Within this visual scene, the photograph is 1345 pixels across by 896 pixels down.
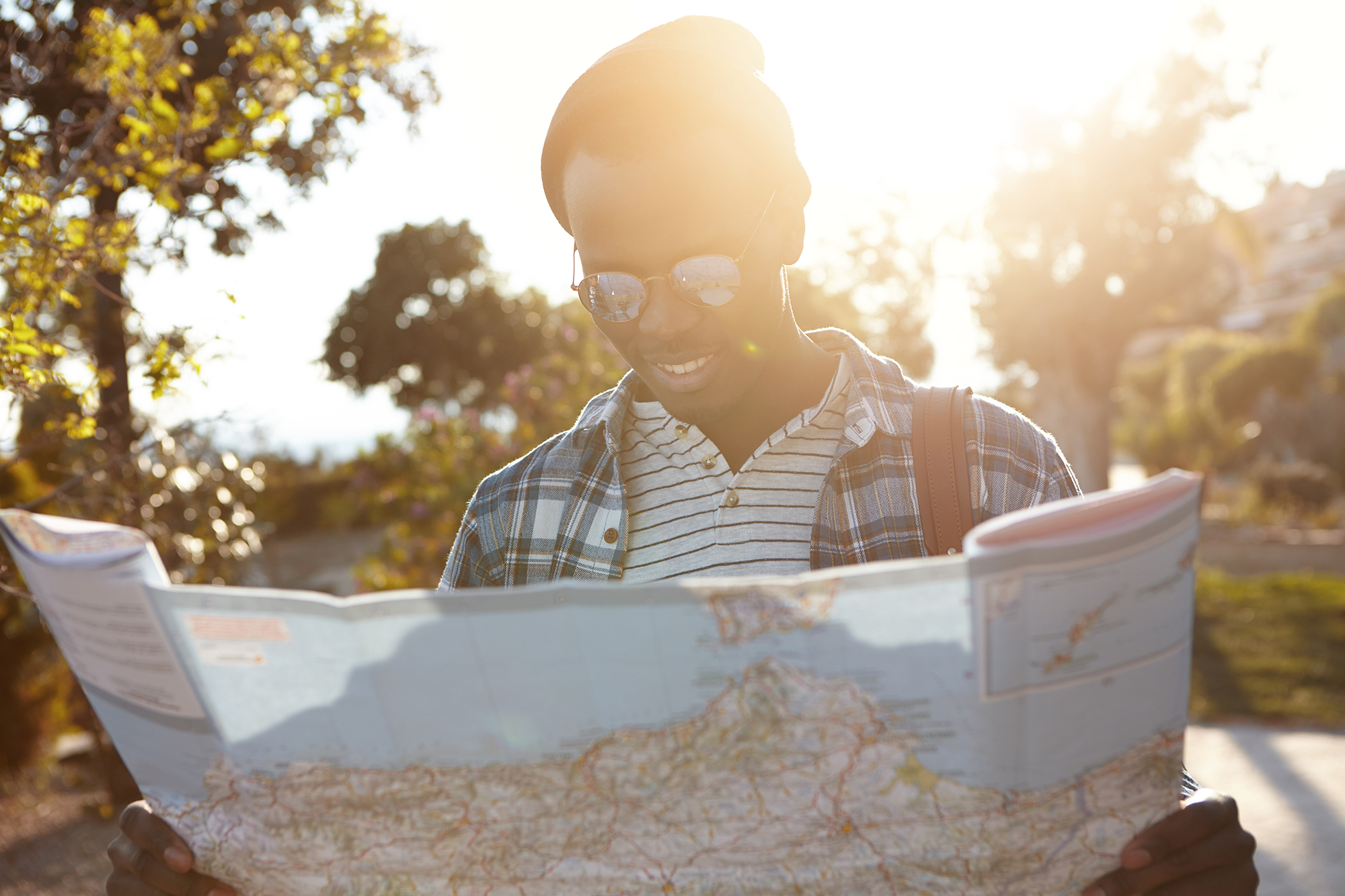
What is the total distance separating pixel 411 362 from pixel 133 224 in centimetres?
3232

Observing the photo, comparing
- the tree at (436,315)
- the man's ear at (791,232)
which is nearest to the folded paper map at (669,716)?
the man's ear at (791,232)

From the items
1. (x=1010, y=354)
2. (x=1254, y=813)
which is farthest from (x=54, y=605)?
(x=1010, y=354)

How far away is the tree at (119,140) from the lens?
1.90 m

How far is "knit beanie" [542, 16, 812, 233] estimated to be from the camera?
1.42 metres

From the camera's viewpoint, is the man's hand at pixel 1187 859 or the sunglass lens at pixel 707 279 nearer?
the man's hand at pixel 1187 859

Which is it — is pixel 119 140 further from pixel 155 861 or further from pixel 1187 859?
pixel 1187 859

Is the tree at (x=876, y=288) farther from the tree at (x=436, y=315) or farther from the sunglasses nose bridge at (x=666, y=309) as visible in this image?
the tree at (x=436, y=315)

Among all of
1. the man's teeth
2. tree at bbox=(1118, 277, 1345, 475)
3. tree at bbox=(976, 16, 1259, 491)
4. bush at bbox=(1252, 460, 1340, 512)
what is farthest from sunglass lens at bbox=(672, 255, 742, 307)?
tree at bbox=(1118, 277, 1345, 475)

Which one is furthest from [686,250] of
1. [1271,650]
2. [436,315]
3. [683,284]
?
[436,315]

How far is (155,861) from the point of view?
116 cm

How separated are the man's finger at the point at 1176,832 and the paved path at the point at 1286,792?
11.7ft

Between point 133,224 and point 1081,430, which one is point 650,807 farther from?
point 1081,430

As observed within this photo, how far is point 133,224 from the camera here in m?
2.19

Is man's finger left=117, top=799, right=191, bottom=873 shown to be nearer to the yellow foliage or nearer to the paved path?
the yellow foliage
